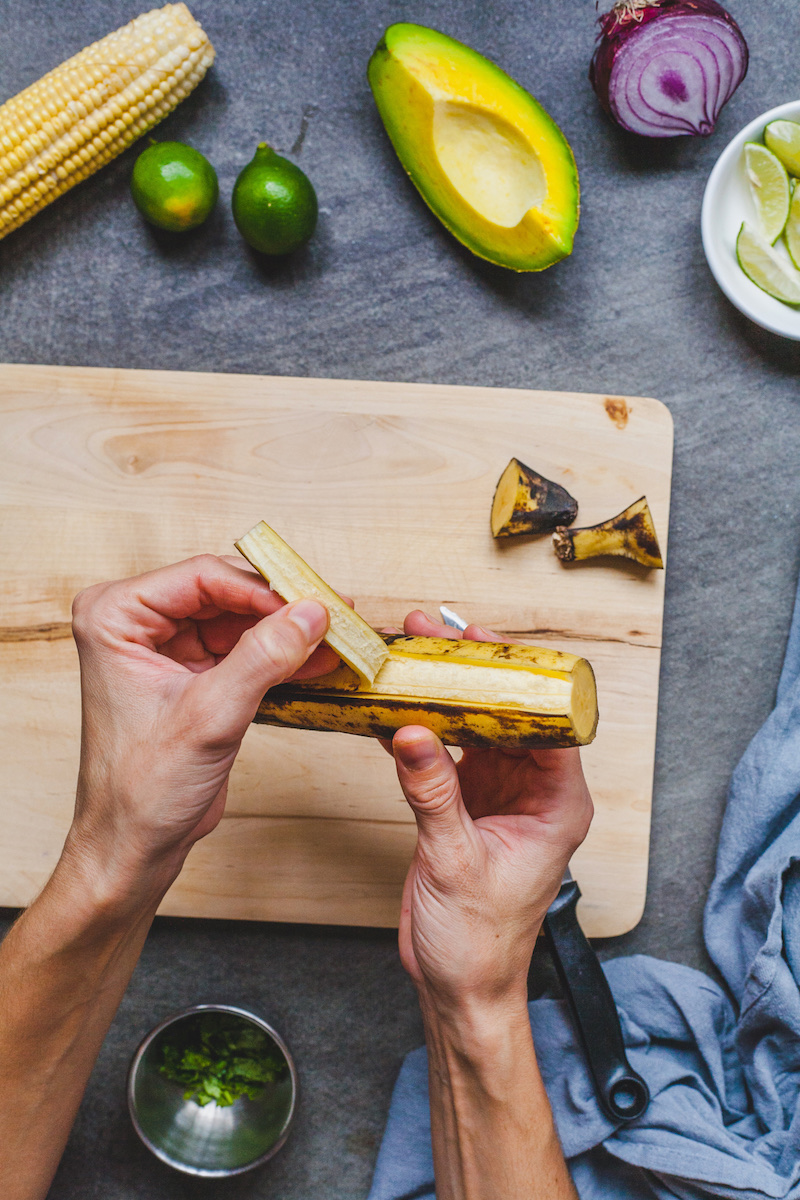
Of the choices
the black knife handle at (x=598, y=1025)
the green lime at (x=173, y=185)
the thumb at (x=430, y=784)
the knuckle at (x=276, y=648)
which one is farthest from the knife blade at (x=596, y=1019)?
the green lime at (x=173, y=185)

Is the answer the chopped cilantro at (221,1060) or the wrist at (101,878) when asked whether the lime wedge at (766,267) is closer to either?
the wrist at (101,878)

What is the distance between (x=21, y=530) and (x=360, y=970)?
98cm

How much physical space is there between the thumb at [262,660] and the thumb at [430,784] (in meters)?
0.16

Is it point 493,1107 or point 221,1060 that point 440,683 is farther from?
point 221,1060

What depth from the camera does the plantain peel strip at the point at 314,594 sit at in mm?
979

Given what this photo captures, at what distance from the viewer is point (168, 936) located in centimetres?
153

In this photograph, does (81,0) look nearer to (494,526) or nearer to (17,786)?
(494,526)

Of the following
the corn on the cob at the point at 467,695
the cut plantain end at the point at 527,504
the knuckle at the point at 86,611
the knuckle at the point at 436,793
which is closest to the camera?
the corn on the cob at the point at 467,695

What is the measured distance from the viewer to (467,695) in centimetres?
96

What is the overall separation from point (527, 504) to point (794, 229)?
0.72 metres

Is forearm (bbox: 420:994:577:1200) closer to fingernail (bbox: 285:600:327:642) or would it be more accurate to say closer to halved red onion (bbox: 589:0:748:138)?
fingernail (bbox: 285:600:327:642)

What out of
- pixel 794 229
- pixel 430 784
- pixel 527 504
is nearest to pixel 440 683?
pixel 430 784

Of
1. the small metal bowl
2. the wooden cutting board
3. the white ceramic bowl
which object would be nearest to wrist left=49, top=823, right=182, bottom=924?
the wooden cutting board

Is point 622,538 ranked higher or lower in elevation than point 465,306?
lower
